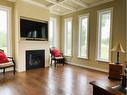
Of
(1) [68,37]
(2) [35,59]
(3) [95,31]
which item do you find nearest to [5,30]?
(2) [35,59]

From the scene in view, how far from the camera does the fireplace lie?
5.23 meters

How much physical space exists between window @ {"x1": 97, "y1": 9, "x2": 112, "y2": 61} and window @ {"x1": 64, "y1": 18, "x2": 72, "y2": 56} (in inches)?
74.5

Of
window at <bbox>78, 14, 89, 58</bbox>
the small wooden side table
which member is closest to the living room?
window at <bbox>78, 14, 89, 58</bbox>

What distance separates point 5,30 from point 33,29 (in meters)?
1.15

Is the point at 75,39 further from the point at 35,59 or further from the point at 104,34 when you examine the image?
the point at 35,59

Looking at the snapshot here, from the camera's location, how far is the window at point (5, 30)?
4891 mm

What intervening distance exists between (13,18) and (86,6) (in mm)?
3286

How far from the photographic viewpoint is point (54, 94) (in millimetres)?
2838

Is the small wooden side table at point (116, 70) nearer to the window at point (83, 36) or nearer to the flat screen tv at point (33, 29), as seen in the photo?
the window at point (83, 36)

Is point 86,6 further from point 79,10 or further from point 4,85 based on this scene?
point 4,85

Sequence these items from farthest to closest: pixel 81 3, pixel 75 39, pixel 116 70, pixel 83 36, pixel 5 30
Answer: pixel 75 39 < pixel 83 36 < pixel 81 3 < pixel 5 30 < pixel 116 70

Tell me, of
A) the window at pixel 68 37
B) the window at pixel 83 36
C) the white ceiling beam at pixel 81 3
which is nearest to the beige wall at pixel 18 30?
the white ceiling beam at pixel 81 3

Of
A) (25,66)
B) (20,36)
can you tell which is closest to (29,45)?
(20,36)

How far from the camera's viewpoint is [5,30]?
16.4 feet
